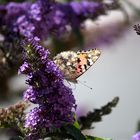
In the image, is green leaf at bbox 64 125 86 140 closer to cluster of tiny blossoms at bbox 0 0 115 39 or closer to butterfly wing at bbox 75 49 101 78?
butterfly wing at bbox 75 49 101 78

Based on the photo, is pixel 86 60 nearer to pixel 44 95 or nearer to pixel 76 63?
pixel 76 63

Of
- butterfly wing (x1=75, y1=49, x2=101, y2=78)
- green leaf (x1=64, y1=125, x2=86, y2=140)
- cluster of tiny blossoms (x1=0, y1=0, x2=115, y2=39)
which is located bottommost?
green leaf (x1=64, y1=125, x2=86, y2=140)

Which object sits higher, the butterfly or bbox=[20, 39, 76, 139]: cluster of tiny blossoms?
the butterfly

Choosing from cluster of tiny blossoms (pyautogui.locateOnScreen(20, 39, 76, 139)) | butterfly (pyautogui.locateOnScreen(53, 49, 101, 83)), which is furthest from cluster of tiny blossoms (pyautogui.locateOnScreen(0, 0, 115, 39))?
cluster of tiny blossoms (pyautogui.locateOnScreen(20, 39, 76, 139))

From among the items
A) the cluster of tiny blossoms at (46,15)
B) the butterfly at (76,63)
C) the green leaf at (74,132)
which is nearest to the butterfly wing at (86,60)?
the butterfly at (76,63)

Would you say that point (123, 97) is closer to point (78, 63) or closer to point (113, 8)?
point (113, 8)

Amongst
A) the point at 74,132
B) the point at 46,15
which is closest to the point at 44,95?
the point at 74,132

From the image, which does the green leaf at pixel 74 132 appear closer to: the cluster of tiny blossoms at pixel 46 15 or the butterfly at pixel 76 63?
the butterfly at pixel 76 63
